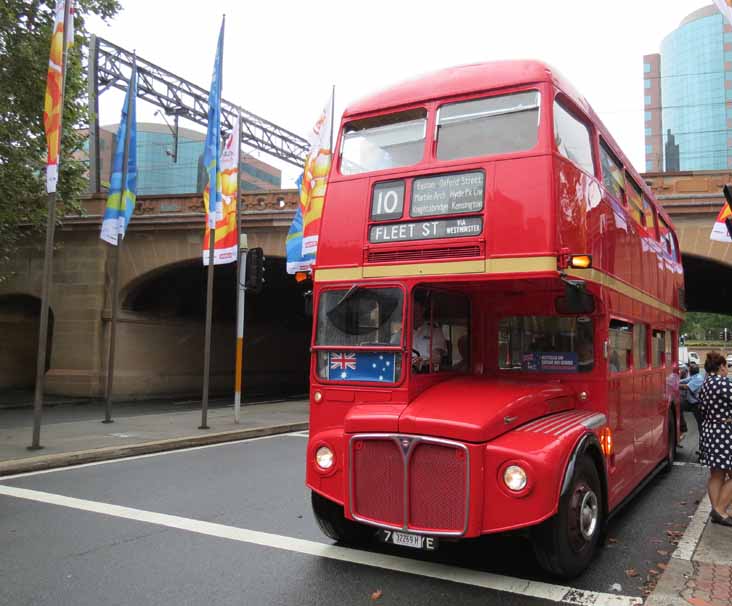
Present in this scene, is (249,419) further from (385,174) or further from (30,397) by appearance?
(385,174)

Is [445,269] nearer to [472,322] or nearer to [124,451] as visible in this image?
[472,322]

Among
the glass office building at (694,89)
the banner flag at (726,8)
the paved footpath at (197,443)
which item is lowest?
the paved footpath at (197,443)

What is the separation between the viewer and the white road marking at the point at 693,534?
5370 millimetres

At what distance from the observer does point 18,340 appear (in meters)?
25.1

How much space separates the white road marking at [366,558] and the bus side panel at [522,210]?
2422 millimetres

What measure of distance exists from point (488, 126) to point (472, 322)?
5.81 feet

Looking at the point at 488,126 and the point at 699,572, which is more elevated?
the point at 488,126

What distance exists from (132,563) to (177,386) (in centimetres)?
2197

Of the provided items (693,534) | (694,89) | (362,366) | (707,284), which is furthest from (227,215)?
(694,89)

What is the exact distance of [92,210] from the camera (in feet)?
75.6

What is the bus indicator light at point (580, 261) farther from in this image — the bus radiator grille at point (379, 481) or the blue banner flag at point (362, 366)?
the bus radiator grille at point (379, 481)

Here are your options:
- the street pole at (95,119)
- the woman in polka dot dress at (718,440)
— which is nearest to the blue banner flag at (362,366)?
the woman in polka dot dress at (718,440)

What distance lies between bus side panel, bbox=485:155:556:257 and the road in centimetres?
247

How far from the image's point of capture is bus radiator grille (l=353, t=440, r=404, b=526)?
15.9 ft
